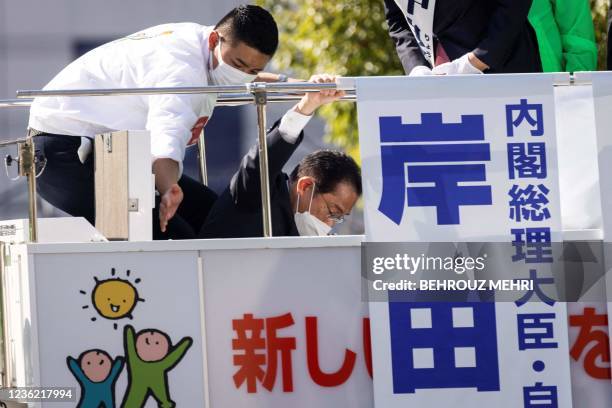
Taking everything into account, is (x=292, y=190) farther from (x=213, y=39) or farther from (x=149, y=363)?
(x=149, y=363)

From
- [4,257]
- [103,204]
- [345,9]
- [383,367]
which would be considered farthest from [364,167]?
[345,9]

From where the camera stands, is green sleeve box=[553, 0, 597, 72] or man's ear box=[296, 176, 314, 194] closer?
green sleeve box=[553, 0, 597, 72]

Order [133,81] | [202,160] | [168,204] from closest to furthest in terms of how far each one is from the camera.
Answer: [168,204] → [133,81] → [202,160]

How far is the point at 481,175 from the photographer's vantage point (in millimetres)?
4254

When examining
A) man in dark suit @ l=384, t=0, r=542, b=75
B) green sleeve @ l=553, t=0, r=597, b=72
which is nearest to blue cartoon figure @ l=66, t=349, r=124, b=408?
man in dark suit @ l=384, t=0, r=542, b=75

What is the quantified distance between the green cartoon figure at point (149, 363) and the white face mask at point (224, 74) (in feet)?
3.96

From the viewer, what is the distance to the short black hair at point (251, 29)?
4.90 metres

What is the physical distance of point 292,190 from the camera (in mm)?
5059

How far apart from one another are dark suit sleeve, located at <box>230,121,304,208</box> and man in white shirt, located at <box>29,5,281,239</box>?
0.23 metres

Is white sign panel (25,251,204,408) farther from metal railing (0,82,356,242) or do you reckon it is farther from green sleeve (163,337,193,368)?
metal railing (0,82,356,242)

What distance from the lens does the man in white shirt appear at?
191 inches

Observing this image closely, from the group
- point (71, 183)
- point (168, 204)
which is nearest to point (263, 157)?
point (168, 204)

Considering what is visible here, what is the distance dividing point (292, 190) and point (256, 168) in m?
0.34

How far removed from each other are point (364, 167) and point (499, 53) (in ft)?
2.87
